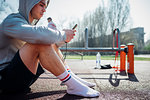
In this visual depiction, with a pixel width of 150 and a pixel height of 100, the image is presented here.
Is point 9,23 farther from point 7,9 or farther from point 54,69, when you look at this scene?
point 7,9

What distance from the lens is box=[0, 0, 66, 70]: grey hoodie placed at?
0.83m

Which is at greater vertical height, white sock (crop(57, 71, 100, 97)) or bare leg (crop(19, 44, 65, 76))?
bare leg (crop(19, 44, 65, 76))

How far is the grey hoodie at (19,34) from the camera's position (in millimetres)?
831

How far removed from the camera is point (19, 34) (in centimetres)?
83

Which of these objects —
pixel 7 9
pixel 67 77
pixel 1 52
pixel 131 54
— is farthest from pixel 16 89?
pixel 131 54

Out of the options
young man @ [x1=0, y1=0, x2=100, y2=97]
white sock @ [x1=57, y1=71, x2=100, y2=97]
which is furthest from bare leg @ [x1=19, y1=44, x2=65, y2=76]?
white sock @ [x1=57, y1=71, x2=100, y2=97]

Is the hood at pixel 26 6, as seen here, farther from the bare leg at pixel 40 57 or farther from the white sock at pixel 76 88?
the white sock at pixel 76 88

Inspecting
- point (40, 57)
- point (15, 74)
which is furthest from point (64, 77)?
point (15, 74)

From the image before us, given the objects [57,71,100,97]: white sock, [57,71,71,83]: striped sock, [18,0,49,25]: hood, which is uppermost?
[18,0,49,25]: hood

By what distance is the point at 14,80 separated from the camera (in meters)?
0.90

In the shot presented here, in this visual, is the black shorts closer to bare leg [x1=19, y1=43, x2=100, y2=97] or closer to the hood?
bare leg [x1=19, y1=43, x2=100, y2=97]

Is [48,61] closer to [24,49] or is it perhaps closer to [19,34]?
[24,49]

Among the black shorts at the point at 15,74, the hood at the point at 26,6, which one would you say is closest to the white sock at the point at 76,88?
the black shorts at the point at 15,74

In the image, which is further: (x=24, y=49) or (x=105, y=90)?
(x=105, y=90)
